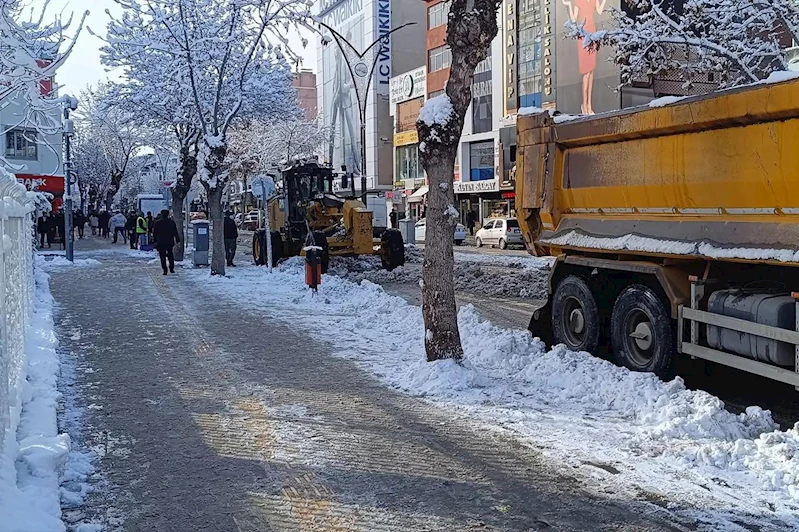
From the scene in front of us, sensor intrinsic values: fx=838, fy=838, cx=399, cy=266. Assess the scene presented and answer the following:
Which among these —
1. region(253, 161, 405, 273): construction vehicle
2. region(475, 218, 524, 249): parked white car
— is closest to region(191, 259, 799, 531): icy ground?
region(253, 161, 405, 273): construction vehicle

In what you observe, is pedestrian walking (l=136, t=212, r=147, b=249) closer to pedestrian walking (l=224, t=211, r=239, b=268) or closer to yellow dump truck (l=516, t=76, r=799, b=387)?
pedestrian walking (l=224, t=211, r=239, b=268)

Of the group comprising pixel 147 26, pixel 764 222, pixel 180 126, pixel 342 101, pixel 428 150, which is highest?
pixel 342 101

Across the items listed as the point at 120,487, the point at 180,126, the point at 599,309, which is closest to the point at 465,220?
the point at 180,126

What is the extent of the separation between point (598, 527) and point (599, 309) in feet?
15.7

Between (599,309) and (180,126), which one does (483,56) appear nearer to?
(599,309)

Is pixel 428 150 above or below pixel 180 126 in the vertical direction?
below

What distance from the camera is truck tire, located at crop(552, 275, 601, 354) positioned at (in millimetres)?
9281

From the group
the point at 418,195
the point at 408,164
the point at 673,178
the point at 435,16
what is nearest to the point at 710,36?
the point at 673,178

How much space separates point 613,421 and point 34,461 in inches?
173

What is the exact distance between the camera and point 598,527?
4.77 metres

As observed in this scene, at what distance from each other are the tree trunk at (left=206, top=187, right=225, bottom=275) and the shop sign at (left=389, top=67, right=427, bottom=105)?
40.1 meters

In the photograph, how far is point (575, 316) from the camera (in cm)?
973

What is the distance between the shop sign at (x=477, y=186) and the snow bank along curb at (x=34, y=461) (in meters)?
43.9

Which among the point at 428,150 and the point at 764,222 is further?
the point at 428,150
